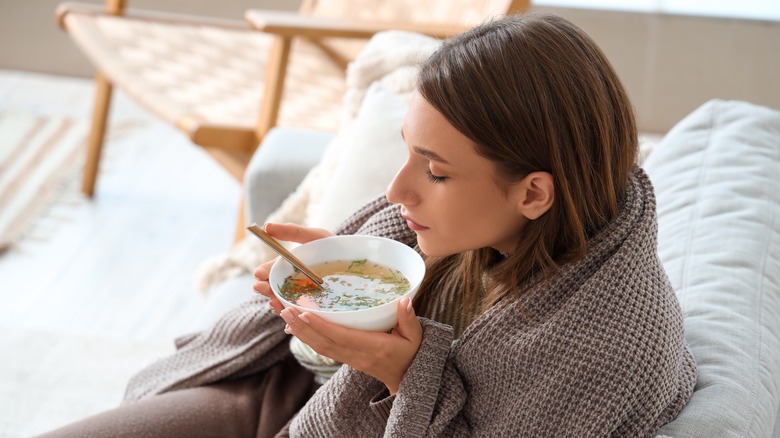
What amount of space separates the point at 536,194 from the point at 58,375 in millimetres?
1499

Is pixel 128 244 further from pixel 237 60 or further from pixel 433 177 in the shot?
pixel 433 177

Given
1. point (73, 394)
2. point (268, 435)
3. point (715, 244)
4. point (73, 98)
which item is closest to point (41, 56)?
point (73, 98)

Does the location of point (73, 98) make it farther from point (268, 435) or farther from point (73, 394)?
point (268, 435)

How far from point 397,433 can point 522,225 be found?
269 mm

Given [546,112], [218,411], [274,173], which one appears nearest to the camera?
[546,112]

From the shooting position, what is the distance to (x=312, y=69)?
8.49 ft

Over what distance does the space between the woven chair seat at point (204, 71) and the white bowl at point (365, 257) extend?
1.03 meters

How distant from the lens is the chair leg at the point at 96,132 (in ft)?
9.00

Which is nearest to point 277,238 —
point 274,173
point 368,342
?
point 368,342

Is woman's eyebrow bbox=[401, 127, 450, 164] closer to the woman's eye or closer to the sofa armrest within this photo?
the woman's eye

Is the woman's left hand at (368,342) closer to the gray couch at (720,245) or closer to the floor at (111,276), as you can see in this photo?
the gray couch at (720,245)

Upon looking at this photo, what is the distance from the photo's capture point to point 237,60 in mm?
2592

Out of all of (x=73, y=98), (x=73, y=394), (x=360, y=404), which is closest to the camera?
(x=360, y=404)

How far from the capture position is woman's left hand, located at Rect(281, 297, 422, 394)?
3.26ft
